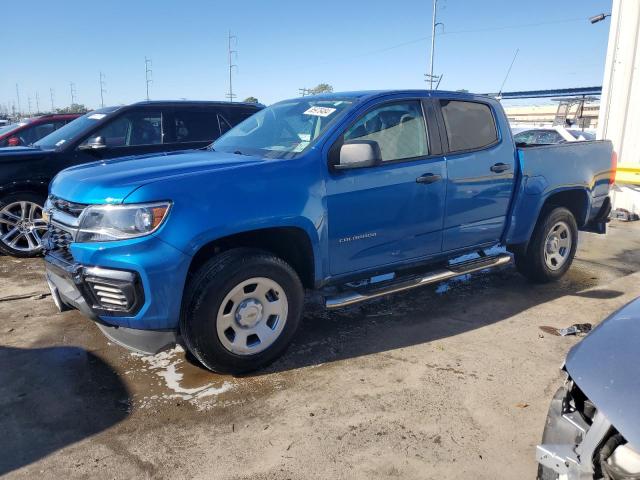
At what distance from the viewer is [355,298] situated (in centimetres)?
366

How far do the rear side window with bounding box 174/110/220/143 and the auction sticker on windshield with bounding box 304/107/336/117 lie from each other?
330 centimetres

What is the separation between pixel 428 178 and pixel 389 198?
429mm

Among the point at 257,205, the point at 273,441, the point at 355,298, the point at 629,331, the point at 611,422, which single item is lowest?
the point at 273,441

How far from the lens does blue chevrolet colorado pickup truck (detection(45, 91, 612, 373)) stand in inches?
116

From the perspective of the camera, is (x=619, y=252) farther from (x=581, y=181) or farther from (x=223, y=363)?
(x=223, y=363)

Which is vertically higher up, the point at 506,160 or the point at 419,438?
the point at 506,160

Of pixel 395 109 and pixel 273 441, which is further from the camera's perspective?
pixel 395 109

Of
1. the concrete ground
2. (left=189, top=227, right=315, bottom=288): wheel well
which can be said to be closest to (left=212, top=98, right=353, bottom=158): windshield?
(left=189, top=227, right=315, bottom=288): wheel well

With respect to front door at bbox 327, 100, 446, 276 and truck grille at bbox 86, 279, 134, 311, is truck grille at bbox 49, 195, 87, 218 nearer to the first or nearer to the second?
truck grille at bbox 86, 279, 134, 311

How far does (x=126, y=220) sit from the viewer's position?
9.59ft

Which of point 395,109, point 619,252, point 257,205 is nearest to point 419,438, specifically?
point 257,205

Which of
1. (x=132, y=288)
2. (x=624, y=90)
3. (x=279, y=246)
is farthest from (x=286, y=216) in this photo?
(x=624, y=90)

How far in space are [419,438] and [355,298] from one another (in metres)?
1.15

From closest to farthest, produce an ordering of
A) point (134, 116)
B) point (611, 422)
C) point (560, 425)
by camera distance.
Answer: point (611, 422) < point (560, 425) < point (134, 116)
